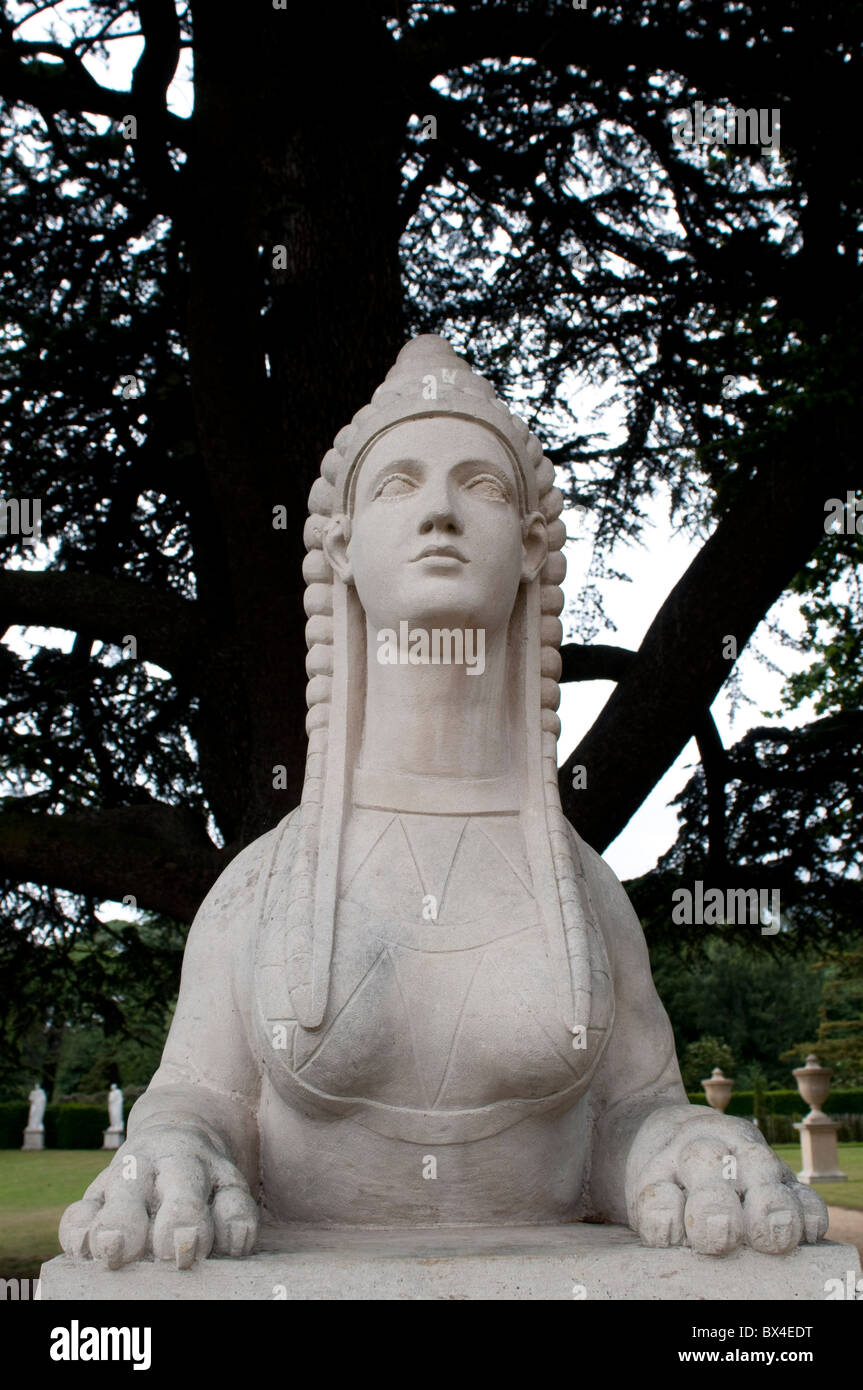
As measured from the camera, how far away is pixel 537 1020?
3129mm

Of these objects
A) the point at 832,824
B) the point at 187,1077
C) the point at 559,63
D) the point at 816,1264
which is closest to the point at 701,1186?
the point at 816,1264

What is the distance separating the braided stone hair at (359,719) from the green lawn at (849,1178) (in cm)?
856

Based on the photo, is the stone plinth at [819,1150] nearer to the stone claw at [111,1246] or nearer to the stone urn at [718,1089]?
the stone urn at [718,1089]

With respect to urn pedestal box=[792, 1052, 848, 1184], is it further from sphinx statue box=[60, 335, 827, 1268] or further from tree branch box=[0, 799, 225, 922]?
sphinx statue box=[60, 335, 827, 1268]

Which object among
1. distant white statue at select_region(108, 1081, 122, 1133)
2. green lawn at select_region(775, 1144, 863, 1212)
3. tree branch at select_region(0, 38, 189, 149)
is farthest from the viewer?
distant white statue at select_region(108, 1081, 122, 1133)

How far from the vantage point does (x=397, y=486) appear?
3557mm

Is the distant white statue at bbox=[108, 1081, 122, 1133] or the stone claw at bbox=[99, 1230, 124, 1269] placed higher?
the stone claw at bbox=[99, 1230, 124, 1269]

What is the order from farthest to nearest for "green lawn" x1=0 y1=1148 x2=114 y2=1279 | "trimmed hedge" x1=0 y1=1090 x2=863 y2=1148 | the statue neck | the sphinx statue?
"trimmed hedge" x1=0 y1=1090 x2=863 y2=1148 → "green lawn" x1=0 y1=1148 x2=114 y2=1279 → the statue neck → the sphinx statue

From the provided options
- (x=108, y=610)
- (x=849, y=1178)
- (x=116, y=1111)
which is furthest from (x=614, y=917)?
(x=116, y=1111)

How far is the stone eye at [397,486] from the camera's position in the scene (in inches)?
140

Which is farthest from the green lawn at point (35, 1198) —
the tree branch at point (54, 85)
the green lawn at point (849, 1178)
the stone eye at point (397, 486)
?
the green lawn at point (849, 1178)

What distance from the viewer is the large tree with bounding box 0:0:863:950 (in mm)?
7121

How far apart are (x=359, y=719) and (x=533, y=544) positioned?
0.69 m

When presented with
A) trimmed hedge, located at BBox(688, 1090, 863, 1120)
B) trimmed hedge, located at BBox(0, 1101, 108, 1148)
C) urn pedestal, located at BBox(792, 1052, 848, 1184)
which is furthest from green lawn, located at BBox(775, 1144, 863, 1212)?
trimmed hedge, located at BBox(0, 1101, 108, 1148)
